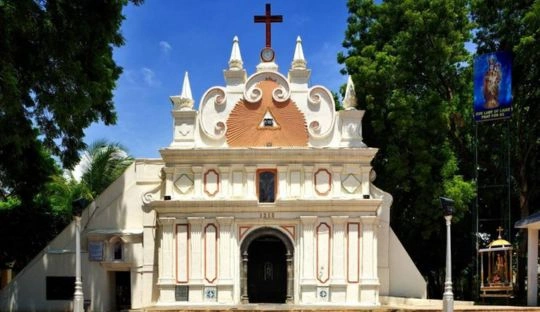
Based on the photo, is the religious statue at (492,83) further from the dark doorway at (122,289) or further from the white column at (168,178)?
the dark doorway at (122,289)

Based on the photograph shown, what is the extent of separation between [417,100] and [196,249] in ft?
43.5

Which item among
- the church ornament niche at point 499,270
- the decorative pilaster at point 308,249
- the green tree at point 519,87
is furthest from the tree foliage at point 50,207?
the green tree at point 519,87

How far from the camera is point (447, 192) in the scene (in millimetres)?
30281

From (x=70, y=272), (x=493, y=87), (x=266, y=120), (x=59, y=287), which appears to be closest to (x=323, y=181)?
(x=266, y=120)

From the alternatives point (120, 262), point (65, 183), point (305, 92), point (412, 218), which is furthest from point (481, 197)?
point (65, 183)

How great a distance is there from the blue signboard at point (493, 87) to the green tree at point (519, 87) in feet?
2.31

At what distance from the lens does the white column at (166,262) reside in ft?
88.6

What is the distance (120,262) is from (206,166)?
5.73 metres

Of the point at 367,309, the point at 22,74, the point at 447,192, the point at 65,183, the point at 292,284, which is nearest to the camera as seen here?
the point at 22,74

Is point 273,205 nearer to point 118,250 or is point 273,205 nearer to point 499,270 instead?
point 118,250

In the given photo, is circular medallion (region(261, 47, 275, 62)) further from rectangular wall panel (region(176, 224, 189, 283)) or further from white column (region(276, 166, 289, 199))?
rectangular wall panel (region(176, 224, 189, 283))

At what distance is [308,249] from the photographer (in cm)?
2712

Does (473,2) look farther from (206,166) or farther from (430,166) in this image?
(206,166)

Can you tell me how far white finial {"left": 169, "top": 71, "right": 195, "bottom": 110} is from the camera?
2832 cm
